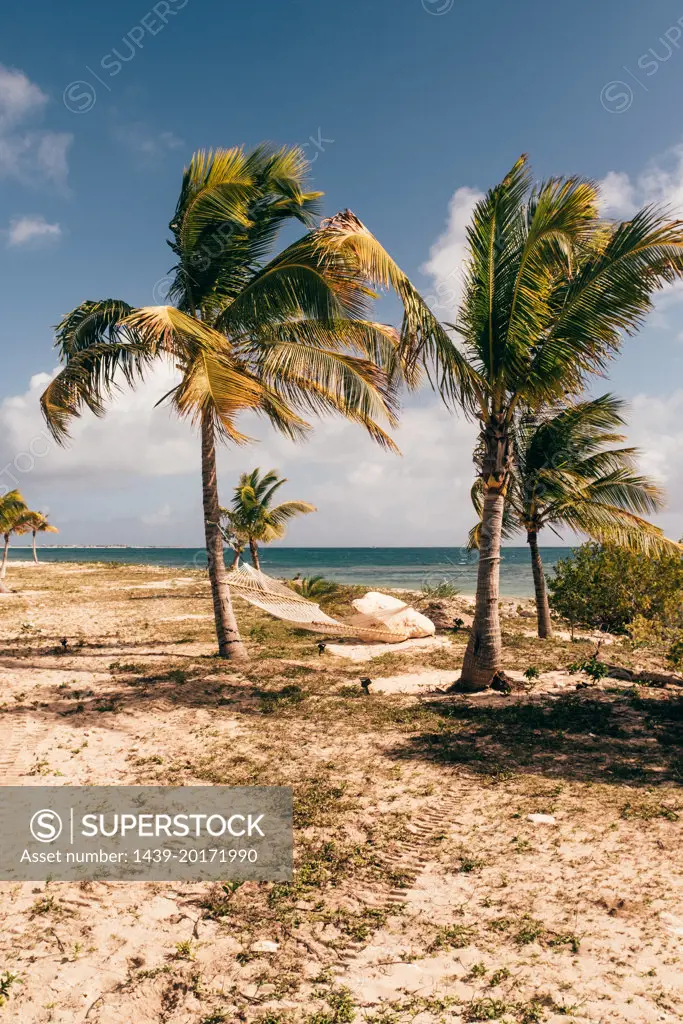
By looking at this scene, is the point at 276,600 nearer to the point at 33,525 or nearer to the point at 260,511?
the point at 260,511

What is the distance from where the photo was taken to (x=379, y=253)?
6.45m

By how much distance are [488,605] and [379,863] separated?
14.4ft

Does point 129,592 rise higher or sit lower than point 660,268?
lower

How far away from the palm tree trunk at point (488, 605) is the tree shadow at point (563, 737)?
0.40m

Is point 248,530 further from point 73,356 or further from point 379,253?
point 379,253

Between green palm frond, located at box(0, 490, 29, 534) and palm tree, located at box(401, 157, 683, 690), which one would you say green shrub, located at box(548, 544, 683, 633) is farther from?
green palm frond, located at box(0, 490, 29, 534)

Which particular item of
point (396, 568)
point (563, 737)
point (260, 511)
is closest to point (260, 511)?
point (260, 511)

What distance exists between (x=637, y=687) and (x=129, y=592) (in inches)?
720

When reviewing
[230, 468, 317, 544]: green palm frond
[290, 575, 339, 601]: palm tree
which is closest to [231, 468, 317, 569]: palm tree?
[230, 468, 317, 544]: green palm frond

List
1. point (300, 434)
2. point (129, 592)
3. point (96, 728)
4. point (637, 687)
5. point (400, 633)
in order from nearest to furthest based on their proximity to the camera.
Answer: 1. point (96, 728)
2. point (637, 687)
3. point (300, 434)
4. point (400, 633)
5. point (129, 592)

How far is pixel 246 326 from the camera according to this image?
8.62 m

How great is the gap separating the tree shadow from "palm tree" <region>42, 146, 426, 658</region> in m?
4.12

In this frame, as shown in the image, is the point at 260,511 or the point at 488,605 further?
the point at 260,511

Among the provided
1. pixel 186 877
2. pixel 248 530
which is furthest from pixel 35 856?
pixel 248 530
